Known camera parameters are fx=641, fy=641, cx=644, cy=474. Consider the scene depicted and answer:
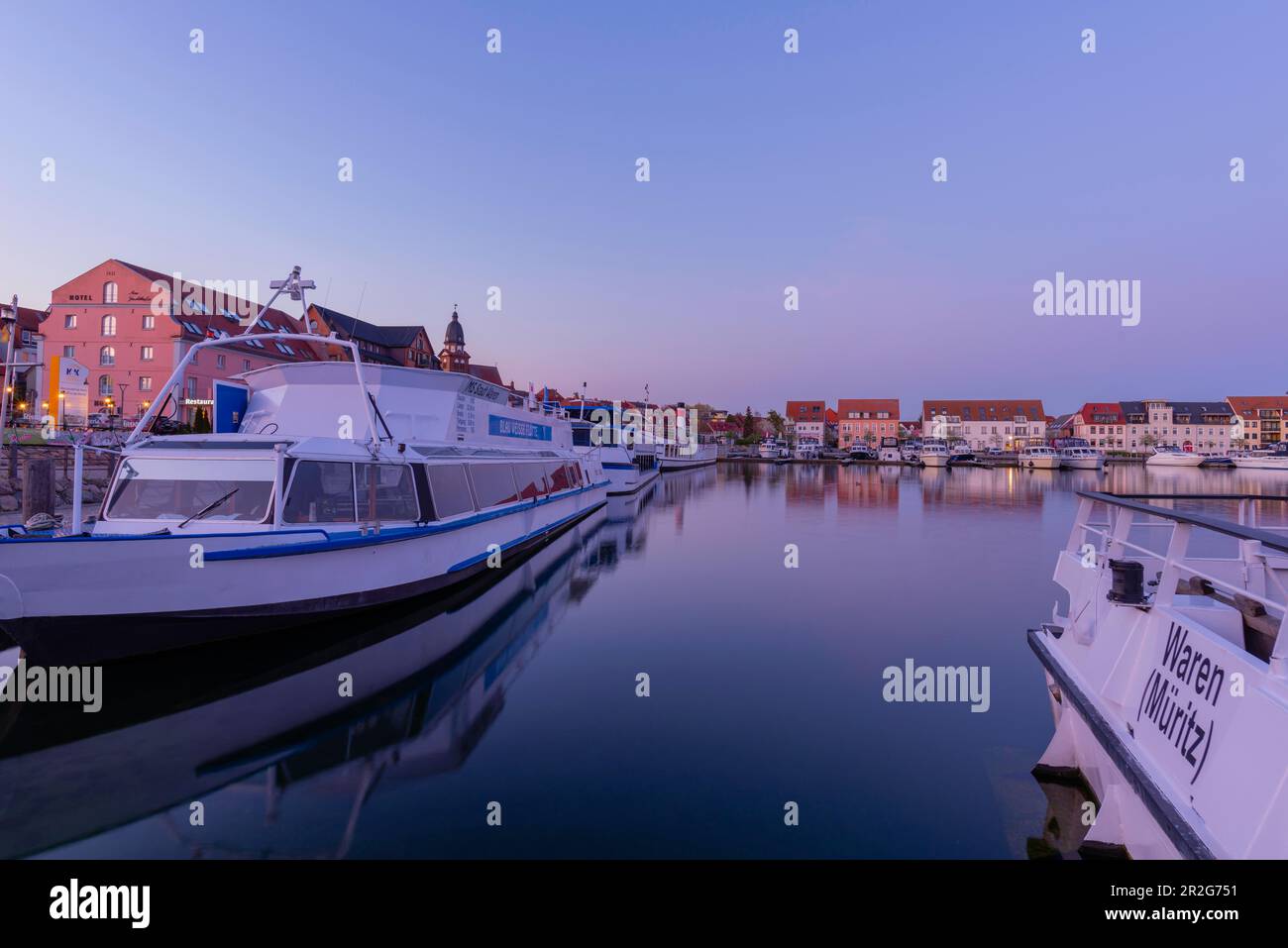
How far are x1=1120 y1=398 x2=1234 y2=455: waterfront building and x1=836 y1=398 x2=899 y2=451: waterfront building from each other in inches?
1707

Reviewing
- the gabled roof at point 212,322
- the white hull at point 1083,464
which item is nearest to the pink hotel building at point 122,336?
the gabled roof at point 212,322

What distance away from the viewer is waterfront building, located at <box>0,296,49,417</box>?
45.5m

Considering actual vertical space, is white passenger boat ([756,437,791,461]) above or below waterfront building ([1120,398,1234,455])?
below

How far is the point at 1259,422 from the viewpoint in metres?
121

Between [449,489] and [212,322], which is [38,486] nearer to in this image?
[449,489]

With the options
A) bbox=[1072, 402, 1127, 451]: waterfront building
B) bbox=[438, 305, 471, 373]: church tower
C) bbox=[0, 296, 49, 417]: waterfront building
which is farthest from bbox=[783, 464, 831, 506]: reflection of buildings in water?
bbox=[1072, 402, 1127, 451]: waterfront building

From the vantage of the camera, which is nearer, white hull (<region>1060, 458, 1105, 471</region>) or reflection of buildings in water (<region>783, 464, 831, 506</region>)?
reflection of buildings in water (<region>783, 464, 831, 506</region>)

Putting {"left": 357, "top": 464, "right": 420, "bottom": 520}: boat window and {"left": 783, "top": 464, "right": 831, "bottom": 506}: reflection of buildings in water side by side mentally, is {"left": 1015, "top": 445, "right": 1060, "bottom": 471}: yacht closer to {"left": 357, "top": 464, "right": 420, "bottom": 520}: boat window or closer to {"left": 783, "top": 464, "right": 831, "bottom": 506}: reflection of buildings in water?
{"left": 783, "top": 464, "right": 831, "bottom": 506}: reflection of buildings in water

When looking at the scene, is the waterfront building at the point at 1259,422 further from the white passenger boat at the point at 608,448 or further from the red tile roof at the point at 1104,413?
the white passenger boat at the point at 608,448
